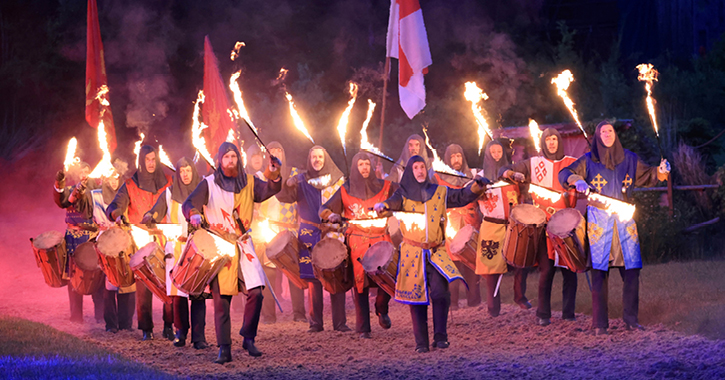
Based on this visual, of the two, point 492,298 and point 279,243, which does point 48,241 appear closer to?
point 279,243

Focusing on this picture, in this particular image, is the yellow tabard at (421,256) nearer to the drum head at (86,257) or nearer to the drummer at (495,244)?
the drummer at (495,244)

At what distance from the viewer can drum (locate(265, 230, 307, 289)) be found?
7742mm

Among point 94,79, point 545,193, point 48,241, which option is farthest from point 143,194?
point 94,79

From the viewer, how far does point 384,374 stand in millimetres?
5641

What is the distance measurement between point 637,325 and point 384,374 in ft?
8.51

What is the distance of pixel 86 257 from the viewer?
8109 mm

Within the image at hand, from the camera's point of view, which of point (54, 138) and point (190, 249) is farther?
point (54, 138)

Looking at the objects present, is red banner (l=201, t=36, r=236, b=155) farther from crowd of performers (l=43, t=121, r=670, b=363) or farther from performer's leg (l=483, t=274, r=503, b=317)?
performer's leg (l=483, t=274, r=503, b=317)

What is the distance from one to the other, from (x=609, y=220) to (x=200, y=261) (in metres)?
3.57

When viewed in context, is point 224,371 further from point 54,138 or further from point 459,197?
point 54,138

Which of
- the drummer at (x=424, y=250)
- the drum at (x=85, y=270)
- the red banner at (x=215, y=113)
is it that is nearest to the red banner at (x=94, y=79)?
the red banner at (x=215, y=113)

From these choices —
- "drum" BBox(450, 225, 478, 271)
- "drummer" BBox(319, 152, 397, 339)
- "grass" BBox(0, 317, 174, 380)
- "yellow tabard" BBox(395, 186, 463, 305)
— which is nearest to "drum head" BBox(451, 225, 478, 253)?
"drum" BBox(450, 225, 478, 271)

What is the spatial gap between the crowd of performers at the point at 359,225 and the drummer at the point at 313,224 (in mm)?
12

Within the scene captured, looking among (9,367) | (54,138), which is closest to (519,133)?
(9,367)
